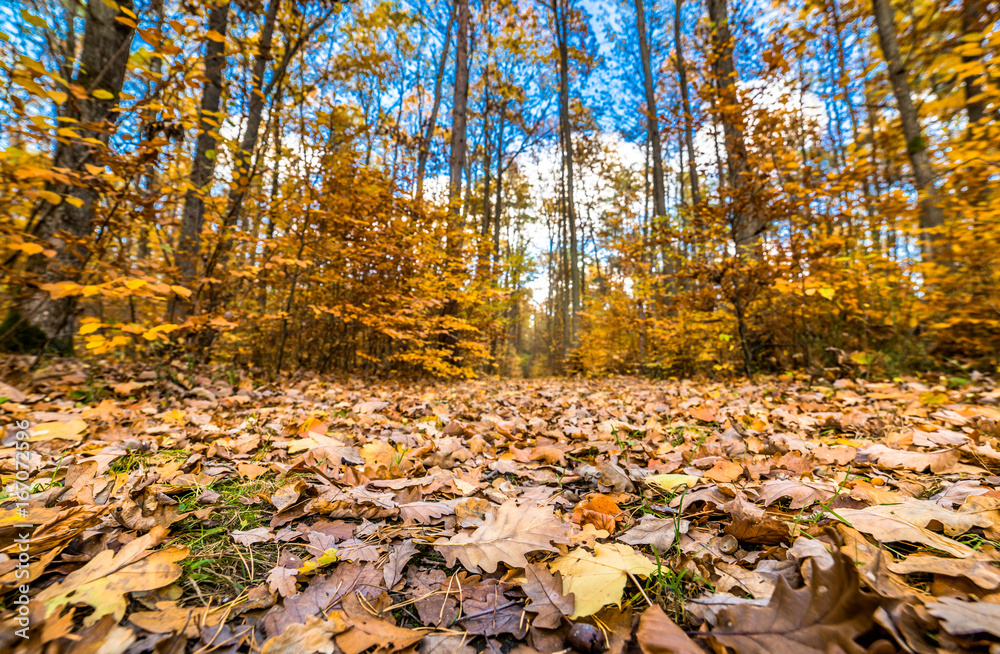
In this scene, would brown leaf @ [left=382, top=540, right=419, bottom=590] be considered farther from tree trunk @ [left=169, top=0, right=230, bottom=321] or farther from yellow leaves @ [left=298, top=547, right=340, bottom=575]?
tree trunk @ [left=169, top=0, right=230, bottom=321]

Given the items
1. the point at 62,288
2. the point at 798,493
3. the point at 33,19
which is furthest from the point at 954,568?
the point at 33,19

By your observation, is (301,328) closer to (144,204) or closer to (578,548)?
(144,204)

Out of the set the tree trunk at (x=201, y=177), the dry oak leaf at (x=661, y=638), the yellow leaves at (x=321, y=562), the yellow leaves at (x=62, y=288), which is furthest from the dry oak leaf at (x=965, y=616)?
the tree trunk at (x=201, y=177)

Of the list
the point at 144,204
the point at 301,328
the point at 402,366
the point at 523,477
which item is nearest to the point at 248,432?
the point at 523,477

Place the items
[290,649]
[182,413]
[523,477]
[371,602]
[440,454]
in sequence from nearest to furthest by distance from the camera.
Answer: [290,649], [371,602], [523,477], [440,454], [182,413]

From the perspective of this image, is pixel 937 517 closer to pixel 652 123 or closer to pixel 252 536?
pixel 252 536

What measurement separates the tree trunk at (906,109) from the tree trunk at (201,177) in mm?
6533

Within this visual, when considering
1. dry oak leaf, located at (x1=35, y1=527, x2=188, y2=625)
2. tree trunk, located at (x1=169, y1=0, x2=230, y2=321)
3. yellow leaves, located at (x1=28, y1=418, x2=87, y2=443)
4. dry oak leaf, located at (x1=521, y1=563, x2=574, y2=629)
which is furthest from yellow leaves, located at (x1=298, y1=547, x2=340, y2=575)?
tree trunk, located at (x1=169, y1=0, x2=230, y2=321)

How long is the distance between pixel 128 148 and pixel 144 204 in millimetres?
473

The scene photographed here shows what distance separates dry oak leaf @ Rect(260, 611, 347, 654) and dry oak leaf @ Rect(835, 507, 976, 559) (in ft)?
3.86

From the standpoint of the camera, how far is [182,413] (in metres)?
2.43

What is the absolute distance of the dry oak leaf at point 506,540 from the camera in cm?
89

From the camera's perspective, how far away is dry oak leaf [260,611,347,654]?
0.65 metres

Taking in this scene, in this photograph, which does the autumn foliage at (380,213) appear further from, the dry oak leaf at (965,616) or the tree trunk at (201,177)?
the dry oak leaf at (965,616)
